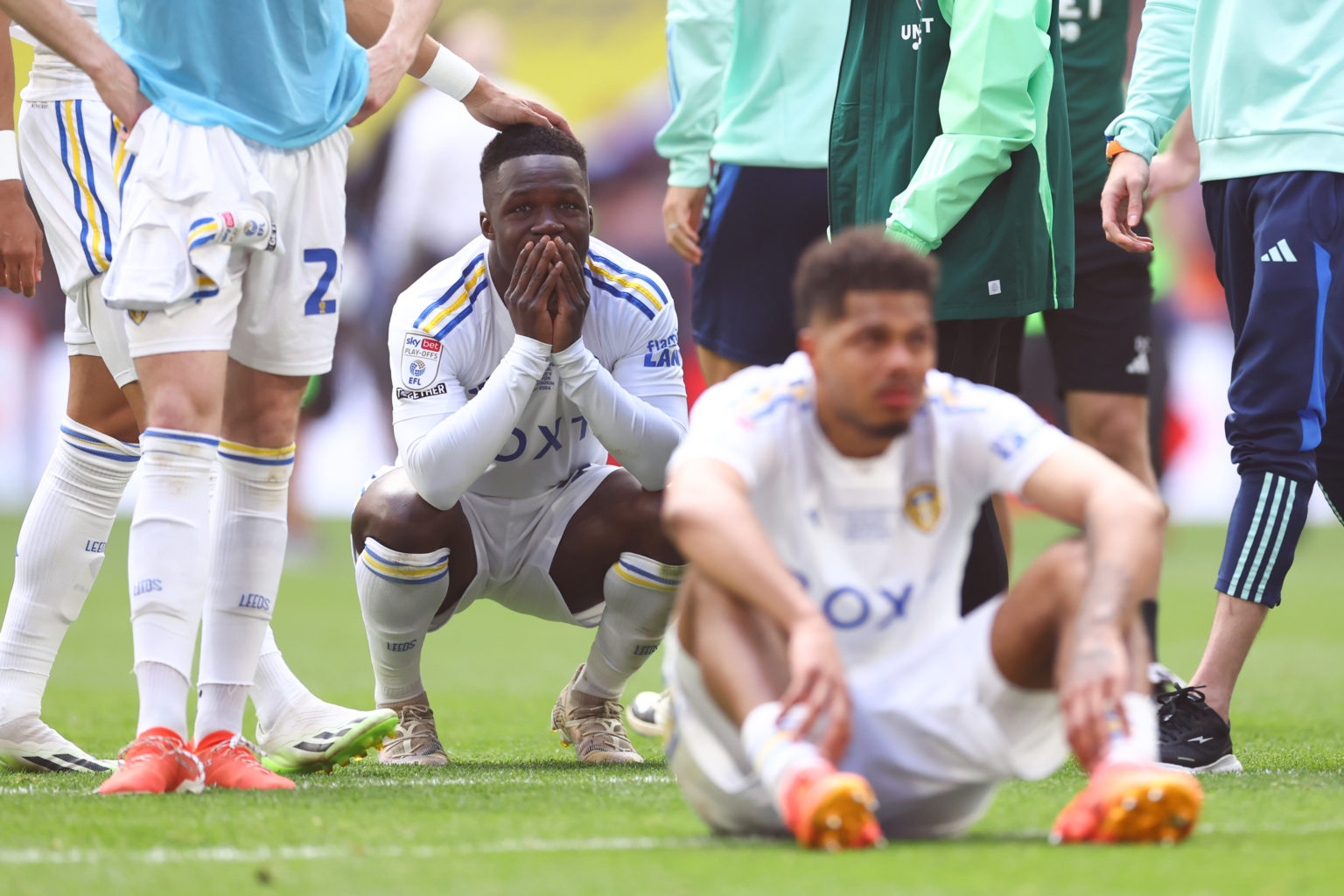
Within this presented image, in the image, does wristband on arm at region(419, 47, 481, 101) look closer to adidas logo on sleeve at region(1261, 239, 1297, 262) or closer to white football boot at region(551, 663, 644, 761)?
white football boot at region(551, 663, 644, 761)

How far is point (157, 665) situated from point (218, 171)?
1029 mm

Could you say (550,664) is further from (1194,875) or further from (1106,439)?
(1194,875)

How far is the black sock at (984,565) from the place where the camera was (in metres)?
3.86

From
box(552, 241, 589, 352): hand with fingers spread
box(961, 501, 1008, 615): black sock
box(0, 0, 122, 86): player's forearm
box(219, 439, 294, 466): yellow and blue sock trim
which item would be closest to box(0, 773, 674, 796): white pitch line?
box(219, 439, 294, 466): yellow and blue sock trim

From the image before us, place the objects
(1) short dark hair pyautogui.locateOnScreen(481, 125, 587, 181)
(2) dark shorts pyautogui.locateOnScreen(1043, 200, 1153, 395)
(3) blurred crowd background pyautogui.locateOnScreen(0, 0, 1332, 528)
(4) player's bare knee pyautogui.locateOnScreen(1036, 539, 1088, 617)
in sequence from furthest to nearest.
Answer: (3) blurred crowd background pyautogui.locateOnScreen(0, 0, 1332, 528) < (2) dark shorts pyautogui.locateOnScreen(1043, 200, 1153, 395) < (1) short dark hair pyautogui.locateOnScreen(481, 125, 587, 181) < (4) player's bare knee pyautogui.locateOnScreen(1036, 539, 1088, 617)

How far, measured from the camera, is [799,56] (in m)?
4.89

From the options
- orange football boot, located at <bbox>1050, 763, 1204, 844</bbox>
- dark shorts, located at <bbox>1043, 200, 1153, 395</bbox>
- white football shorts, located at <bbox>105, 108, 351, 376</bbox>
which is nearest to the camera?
orange football boot, located at <bbox>1050, 763, 1204, 844</bbox>

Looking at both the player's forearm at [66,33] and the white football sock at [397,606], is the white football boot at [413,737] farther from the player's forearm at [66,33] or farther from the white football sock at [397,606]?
the player's forearm at [66,33]

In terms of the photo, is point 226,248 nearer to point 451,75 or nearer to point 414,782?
point 451,75

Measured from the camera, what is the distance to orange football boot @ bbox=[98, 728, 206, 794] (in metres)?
3.29

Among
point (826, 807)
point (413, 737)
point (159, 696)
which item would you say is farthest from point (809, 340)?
point (413, 737)

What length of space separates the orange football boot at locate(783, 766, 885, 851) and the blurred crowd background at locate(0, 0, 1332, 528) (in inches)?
405

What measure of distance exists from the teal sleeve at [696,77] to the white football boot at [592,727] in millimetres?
1678

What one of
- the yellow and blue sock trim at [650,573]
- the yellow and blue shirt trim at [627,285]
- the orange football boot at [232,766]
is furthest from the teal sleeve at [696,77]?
the orange football boot at [232,766]
